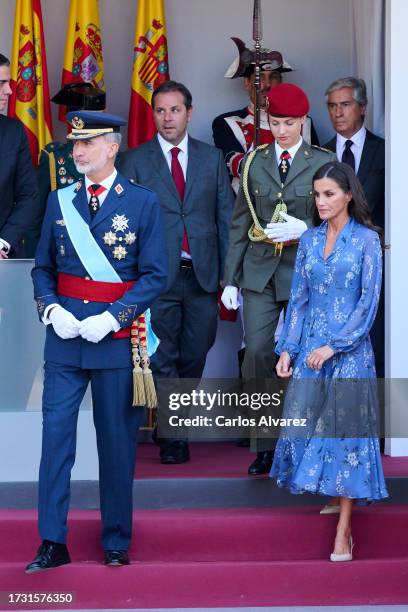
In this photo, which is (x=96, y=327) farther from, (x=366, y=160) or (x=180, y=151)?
(x=366, y=160)

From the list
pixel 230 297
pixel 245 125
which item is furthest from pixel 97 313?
pixel 245 125

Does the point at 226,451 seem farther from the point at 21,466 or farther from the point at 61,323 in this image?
the point at 61,323

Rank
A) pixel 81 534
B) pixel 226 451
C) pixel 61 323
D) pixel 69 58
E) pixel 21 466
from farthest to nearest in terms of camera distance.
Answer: pixel 69 58, pixel 226 451, pixel 21 466, pixel 81 534, pixel 61 323

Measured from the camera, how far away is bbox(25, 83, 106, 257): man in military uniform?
7453mm

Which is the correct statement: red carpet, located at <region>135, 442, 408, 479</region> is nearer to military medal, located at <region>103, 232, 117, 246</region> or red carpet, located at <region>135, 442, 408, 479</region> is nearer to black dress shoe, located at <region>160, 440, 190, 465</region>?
black dress shoe, located at <region>160, 440, 190, 465</region>

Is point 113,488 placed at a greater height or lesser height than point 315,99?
lesser

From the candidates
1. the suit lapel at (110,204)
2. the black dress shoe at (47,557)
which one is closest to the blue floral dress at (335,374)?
the suit lapel at (110,204)

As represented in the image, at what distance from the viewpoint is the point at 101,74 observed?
8.01m

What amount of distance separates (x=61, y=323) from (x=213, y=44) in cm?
328

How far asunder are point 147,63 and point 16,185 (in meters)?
1.58

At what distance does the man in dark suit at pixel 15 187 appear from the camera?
21.6ft

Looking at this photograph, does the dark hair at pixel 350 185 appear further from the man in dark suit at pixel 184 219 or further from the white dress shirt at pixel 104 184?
the man in dark suit at pixel 184 219

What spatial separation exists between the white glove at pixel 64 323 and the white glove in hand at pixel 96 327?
33 mm

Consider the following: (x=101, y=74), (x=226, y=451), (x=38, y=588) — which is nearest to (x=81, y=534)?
(x=38, y=588)
